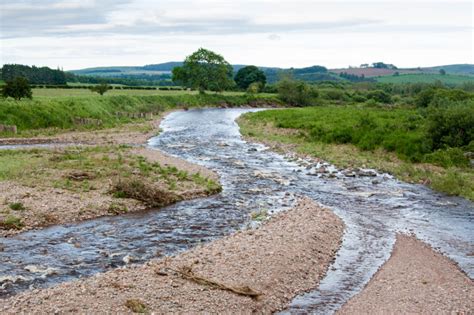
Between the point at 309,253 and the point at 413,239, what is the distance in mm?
4998

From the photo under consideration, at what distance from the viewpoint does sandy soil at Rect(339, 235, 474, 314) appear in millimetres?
13820

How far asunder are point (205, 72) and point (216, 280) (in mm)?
115402

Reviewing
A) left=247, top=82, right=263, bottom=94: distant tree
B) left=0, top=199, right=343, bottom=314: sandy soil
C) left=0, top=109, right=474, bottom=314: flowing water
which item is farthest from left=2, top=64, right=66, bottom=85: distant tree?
left=0, top=199, right=343, bottom=314: sandy soil

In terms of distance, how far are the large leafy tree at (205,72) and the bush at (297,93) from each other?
14.1 meters

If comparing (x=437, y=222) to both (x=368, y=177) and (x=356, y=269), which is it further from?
(x=368, y=177)

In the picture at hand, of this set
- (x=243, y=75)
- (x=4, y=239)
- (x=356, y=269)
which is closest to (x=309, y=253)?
(x=356, y=269)

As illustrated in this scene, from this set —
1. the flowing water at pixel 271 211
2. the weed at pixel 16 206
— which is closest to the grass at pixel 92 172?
the flowing water at pixel 271 211

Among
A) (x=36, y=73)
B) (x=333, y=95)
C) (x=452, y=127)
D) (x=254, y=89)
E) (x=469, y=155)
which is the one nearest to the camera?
(x=469, y=155)

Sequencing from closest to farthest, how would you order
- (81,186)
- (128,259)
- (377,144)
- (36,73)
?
(128,259), (81,186), (377,144), (36,73)

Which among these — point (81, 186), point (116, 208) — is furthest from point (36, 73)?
point (116, 208)

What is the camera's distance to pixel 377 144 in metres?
42.4

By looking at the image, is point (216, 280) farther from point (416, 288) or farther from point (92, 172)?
point (92, 172)

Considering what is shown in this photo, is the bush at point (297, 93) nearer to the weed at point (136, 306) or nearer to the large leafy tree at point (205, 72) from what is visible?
the large leafy tree at point (205, 72)

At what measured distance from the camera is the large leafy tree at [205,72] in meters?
127
